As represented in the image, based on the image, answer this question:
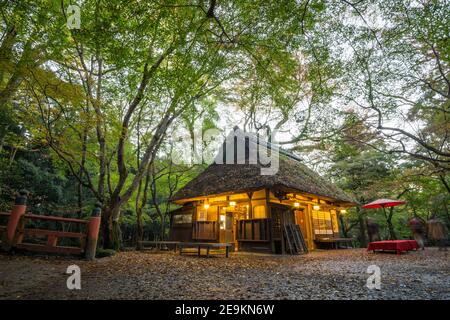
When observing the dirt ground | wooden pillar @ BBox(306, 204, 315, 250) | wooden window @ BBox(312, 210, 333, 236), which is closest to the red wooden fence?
the dirt ground

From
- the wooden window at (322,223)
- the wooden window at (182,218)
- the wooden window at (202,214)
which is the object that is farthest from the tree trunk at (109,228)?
the wooden window at (322,223)

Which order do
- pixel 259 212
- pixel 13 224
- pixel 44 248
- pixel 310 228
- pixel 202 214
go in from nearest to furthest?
1. pixel 13 224
2. pixel 44 248
3. pixel 259 212
4. pixel 202 214
5. pixel 310 228

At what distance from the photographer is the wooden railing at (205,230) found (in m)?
11.3

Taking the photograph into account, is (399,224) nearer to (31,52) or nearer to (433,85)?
(433,85)

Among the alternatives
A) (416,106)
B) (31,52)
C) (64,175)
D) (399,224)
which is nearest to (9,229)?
(31,52)

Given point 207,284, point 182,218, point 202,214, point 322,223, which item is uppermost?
point 202,214

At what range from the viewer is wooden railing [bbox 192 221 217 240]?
11.3 m

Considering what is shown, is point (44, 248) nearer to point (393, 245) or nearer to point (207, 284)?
point (207, 284)

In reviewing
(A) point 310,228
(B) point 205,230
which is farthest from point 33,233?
(A) point 310,228

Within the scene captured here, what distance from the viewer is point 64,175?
56.7ft

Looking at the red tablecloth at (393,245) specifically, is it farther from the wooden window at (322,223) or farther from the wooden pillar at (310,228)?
the wooden window at (322,223)

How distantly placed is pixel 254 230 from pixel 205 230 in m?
2.76

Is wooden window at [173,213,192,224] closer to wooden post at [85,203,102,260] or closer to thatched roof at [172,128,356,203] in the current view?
thatched roof at [172,128,356,203]

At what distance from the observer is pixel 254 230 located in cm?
1026
